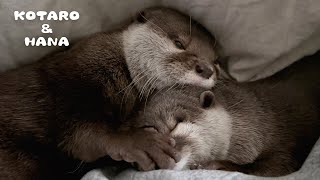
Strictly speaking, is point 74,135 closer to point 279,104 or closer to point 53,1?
point 53,1

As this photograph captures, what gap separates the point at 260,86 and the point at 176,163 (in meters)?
0.48

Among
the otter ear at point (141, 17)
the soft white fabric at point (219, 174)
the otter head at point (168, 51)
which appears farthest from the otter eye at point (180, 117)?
the otter ear at point (141, 17)

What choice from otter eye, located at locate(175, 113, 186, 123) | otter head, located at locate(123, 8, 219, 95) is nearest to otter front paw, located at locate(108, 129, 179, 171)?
otter eye, located at locate(175, 113, 186, 123)

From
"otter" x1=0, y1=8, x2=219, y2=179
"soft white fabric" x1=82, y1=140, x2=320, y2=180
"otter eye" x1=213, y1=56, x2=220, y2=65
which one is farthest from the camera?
"otter eye" x1=213, y1=56, x2=220, y2=65

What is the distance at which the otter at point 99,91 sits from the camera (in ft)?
5.50

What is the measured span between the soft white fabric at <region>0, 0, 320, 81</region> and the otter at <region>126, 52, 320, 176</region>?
9 centimetres

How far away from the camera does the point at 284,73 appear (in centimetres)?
200

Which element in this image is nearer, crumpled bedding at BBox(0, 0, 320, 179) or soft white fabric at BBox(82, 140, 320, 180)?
soft white fabric at BBox(82, 140, 320, 180)

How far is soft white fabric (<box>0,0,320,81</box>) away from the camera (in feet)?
5.81

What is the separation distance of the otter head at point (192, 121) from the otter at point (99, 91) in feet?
0.16

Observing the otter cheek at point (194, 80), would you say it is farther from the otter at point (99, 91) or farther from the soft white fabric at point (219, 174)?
the soft white fabric at point (219, 174)

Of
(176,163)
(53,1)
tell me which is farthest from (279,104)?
(53,1)

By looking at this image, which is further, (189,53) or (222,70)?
(222,70)

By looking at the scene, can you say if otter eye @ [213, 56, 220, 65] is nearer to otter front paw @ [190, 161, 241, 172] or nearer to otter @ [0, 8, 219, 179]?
otter @ [0, 8, 219, 179]
